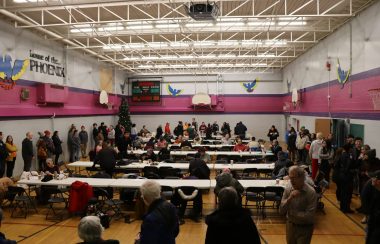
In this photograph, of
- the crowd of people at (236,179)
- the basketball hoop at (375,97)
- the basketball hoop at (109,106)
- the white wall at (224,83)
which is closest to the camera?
the crowd of people at (236,179)

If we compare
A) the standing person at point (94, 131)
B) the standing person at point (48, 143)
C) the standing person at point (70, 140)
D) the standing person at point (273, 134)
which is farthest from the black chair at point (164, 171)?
the standing person at point (273, 134)

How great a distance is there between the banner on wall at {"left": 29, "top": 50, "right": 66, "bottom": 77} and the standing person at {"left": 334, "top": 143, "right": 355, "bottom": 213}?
1209cm

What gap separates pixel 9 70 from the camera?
12492 millimetres

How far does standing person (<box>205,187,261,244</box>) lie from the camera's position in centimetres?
316

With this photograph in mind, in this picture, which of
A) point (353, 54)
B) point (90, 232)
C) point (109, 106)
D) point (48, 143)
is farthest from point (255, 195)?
point (109, 106)

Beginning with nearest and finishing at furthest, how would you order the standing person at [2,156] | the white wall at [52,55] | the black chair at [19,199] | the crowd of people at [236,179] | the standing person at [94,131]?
the crowd of people at [236,179]
the black chair at [19,199]
the standing person at [2,156]
the white wall at [52,55]
the standing person at [94,131]

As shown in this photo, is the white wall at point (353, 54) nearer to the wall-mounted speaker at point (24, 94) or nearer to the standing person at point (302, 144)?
the standing person at point (302, 144)

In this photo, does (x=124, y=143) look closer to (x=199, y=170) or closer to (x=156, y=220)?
(x=199, y=170)

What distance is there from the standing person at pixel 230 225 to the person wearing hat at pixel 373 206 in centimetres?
139

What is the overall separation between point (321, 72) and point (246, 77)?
10.9m

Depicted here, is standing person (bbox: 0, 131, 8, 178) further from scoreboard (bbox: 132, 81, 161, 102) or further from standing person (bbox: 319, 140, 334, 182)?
scoreboard (bbox: 132, 81, 161, 102)

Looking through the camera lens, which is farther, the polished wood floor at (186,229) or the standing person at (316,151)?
the standing person at (316,151)

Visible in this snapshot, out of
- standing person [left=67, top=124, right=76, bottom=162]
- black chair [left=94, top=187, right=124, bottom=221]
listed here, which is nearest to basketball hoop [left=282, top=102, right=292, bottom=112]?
standing person [left=67, top=124, right=76, bottom=162]

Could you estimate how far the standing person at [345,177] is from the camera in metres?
8.07
